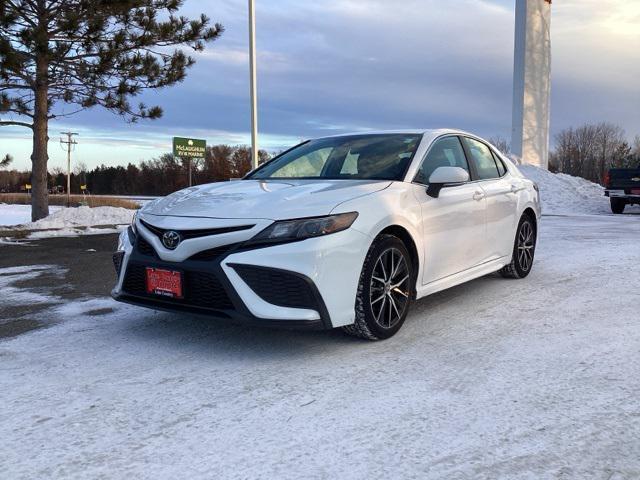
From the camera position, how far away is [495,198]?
17.4 ft

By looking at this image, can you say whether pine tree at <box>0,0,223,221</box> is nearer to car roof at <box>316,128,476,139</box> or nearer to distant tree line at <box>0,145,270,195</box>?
car roof at <box>316,128,476,139</box>

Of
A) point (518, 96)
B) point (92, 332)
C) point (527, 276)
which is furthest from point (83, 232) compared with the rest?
point (518, 96)

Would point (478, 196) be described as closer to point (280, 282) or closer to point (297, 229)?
point (297, 229)

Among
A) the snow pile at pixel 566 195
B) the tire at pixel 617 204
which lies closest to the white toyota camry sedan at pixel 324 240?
the tire at pixel 617 204

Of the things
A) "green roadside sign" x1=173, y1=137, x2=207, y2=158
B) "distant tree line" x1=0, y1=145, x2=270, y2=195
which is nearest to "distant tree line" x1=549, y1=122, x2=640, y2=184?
"distant tree line" x1=0, y1=145, x2=270, y2=195

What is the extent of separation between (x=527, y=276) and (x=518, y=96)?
21732 mm

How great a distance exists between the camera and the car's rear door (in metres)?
5.20

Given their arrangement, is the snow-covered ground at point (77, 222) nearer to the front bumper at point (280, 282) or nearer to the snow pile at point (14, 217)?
the snow pile at point (14, 217)

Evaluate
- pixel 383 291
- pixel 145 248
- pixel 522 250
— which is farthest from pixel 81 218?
pixel 383 291

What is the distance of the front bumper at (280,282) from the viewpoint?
11.0 ft

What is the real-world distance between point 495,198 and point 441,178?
125 cm

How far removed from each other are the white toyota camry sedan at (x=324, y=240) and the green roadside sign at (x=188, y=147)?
16410 mm

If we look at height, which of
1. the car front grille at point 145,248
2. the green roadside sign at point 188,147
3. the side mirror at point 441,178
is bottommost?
the car front grille at point 145,248

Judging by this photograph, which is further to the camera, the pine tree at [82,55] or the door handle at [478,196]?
the pine tree at [82,55]
